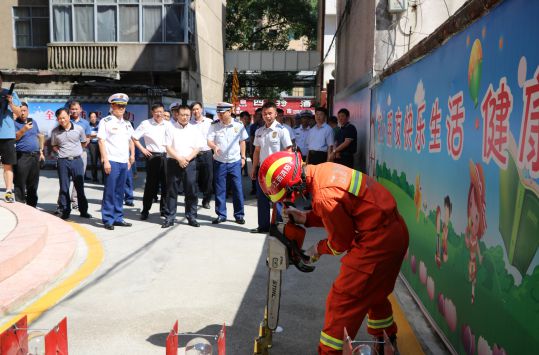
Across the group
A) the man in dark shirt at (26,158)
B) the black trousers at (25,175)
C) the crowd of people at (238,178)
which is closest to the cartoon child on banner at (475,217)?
the crowd of people at (238,178)

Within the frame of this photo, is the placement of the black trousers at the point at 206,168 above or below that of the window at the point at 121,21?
below

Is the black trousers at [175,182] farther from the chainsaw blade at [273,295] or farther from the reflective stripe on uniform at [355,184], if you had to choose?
the reflective stripe on uniform at [355,184]

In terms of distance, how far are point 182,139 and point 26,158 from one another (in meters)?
2.81

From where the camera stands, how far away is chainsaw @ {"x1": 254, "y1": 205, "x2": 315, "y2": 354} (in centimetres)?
339

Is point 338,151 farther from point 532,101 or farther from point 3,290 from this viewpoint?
point 532,101

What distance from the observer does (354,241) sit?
323 cm

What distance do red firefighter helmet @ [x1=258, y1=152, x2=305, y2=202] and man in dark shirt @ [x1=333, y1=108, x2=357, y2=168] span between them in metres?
6.00

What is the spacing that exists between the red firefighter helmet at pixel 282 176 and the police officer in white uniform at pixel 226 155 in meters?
5.17

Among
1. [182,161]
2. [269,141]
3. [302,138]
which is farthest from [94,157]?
[269,141]

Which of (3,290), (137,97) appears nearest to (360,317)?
(3,290)

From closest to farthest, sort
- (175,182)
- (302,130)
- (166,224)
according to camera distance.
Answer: (166,224) → (175,182) → (302,130)

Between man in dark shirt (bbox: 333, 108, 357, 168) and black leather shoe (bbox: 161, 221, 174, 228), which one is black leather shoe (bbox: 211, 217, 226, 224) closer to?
black leather shoe (bbox: 161, 221, 174, 228)

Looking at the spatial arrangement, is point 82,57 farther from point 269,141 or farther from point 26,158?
point 269,141

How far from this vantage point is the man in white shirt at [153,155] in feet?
29.0
